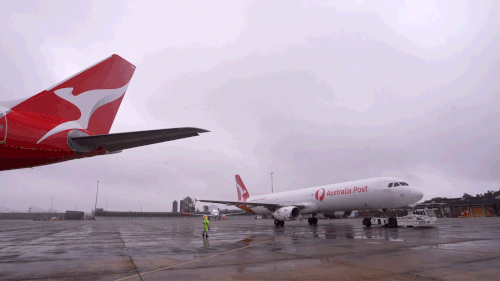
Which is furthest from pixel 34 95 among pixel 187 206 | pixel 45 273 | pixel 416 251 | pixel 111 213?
pixel 187 206

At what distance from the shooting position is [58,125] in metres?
6.85

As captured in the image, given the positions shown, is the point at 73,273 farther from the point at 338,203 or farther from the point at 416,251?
the point at 338,203

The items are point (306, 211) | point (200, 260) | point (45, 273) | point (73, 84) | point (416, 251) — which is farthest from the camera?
point (306, 211)

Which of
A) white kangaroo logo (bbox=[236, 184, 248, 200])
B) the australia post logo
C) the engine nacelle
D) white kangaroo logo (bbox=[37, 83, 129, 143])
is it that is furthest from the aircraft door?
white kangaroo logo (bbox=[236, 184, 248, 200])

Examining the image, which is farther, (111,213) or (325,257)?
(111,213)

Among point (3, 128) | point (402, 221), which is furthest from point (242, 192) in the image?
point (3, 128)

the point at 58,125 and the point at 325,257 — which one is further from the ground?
the point at 58,125

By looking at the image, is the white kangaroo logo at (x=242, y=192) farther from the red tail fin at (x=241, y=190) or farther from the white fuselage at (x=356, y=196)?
the white fuselage at (x=356, y=196)

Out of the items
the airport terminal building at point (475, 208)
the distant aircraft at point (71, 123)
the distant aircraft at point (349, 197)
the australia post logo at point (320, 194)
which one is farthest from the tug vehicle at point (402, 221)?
the airport terminal building at point (475, 208)

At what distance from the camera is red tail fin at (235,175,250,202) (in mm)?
43781

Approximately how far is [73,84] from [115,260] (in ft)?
17.6

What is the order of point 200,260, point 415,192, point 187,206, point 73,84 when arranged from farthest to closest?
1. point 187,206
2. point 415,192
3. point 200,260
4. point 73,84

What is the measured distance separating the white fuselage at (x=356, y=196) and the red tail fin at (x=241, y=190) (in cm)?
1325

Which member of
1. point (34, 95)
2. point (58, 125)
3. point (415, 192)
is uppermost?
point (34, 95)
